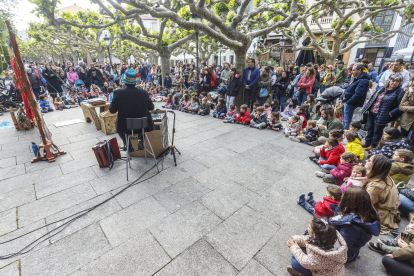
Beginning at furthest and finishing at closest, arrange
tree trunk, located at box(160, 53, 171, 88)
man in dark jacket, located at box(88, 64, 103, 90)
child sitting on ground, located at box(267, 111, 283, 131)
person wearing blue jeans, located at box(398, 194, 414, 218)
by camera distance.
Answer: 1. tree trunk, located at box(160, 53, 171, 88)
2. man in dark jacket, located at box(88, 64, 103, 90)
3. child sitting on ground, located at box(267, 111, 283, 131)
4. person wearing blue jeans, located at box(398, 194, 414, 218)

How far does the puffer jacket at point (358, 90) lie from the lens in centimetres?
504

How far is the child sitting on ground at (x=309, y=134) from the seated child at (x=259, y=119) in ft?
3.91

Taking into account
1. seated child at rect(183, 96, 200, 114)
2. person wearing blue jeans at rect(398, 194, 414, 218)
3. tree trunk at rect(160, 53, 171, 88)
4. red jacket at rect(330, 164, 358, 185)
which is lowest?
person wearing blue jeans at rect(398, 194, 414, 218)

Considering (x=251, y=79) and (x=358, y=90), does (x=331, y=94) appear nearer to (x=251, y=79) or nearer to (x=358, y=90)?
(x=358, y=90)

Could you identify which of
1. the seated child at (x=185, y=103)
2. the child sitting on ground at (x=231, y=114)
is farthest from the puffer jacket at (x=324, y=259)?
the seated child at (x=185, y=103)

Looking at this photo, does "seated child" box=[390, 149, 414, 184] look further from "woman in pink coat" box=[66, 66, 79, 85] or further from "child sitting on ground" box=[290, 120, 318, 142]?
"woman in pink coat" box=[66, 66, 79, 85]

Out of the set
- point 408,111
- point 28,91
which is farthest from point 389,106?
point 28,91

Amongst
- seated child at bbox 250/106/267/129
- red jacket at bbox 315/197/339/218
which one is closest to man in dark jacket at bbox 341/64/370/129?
seated child at bbox 250/106/267/129

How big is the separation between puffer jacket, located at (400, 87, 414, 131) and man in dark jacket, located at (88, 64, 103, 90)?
42.8 feet

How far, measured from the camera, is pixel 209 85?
366 inches

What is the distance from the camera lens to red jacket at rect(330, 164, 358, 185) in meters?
3.50

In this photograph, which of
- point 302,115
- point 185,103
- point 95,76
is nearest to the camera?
point 302,115

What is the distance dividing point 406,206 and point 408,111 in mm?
2353

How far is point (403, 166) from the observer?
3.08m
